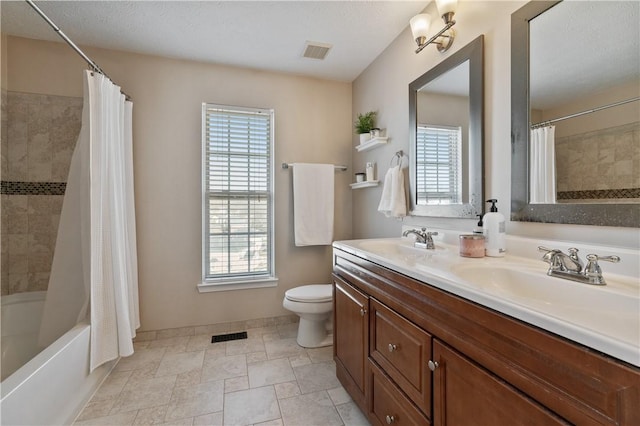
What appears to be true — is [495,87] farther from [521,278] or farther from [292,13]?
[292,13]

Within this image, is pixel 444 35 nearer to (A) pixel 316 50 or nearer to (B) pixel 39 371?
(A) pixel 316 50

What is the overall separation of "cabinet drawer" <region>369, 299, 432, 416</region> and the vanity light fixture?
4.96ft

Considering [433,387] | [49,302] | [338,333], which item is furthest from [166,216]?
[433,387]

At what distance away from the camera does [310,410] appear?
1572 millimetres

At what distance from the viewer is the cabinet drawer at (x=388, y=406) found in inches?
41.1

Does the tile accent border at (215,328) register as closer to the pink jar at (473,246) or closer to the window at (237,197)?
the window at (237,197)

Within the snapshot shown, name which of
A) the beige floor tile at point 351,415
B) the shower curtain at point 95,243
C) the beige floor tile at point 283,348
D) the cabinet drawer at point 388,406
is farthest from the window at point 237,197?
the cabinet drawer at point 388,406

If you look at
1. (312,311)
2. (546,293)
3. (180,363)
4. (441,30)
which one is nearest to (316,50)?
(441,30)

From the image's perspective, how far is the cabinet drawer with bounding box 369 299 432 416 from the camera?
3.21 ft

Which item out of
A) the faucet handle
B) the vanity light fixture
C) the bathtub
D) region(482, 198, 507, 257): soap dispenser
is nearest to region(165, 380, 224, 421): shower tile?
the bathtub

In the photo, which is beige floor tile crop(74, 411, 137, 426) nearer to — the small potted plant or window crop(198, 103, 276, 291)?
window crop(198, 103, 276, 291)

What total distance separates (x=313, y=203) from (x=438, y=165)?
1.29 m

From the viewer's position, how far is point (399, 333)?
112 centimetres

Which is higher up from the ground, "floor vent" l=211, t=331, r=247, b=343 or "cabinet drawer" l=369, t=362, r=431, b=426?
"cabinet drawer" l=369, t=362, r=431, b=426
